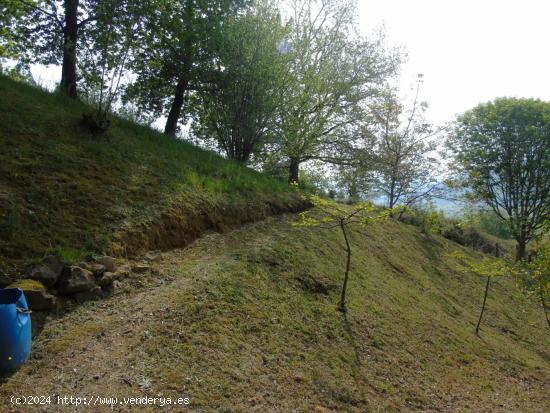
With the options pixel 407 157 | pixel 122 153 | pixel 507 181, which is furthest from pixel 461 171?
pixel 122 153

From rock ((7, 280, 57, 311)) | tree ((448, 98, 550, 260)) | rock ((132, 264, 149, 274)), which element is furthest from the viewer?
tree ((448, 98, 550, 260))

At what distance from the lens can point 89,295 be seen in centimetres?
395

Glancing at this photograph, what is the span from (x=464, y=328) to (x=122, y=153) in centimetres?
763

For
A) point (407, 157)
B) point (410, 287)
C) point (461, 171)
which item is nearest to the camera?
point (410, 287)

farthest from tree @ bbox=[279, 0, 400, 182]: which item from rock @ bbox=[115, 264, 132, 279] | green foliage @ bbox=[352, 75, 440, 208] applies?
rock @ bbox=[115, 264, 132, 279]

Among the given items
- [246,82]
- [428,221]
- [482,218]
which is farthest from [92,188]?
[482,218]

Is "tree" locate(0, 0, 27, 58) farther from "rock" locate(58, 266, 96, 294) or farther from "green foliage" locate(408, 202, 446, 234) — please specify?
"green foliage" locate(408, 202, 446, 234)

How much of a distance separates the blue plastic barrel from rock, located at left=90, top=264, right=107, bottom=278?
118 centimetres

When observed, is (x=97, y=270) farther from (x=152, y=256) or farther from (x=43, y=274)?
(x=152, y=256)

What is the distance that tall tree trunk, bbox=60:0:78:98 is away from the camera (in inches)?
361

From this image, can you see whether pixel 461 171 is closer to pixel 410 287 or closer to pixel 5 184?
pixel 410 287

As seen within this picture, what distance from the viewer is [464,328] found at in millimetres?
7332

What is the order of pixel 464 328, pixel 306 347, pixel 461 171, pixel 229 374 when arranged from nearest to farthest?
1. pixel 229 374
2. pixel 306 347
3. pixel 464 328
4. pixel 461 171

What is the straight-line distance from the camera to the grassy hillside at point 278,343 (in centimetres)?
310
